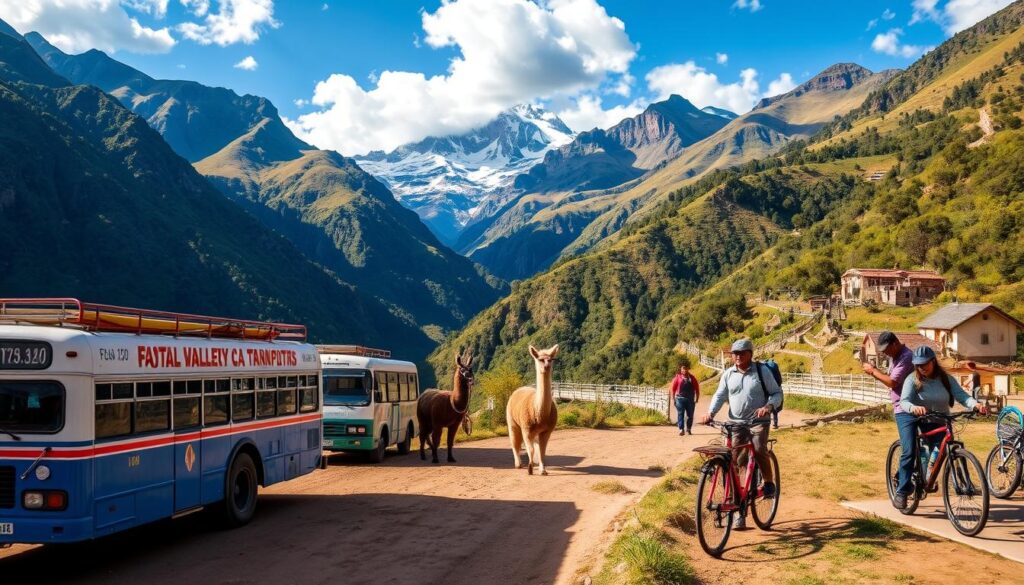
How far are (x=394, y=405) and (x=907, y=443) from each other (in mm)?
14035

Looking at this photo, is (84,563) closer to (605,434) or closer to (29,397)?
(29,397)

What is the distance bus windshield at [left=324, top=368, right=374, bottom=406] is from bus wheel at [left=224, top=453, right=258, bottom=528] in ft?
21.5

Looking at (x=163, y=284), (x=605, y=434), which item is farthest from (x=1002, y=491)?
(x=163, y=284)

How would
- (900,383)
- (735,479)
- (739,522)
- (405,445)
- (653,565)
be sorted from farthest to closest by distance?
(405,445) → (900,383) → (739,522) → (735,479) → (653,565)

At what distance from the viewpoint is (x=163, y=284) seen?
169250 mm

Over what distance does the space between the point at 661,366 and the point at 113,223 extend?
141834mm

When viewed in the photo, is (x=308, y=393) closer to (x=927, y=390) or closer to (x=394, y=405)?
(x=394, y=405)

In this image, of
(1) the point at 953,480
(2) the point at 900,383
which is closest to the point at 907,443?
(1) the point at 953,480

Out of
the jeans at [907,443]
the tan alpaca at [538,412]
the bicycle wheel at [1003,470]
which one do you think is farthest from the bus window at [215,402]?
the bicycle wheel at [1003,470]

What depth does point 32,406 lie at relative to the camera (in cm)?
837

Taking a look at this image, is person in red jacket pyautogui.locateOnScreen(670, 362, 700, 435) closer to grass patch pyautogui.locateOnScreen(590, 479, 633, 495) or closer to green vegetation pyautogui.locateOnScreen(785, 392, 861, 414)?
grass patch pyautogui.locateOnScreen(590, 479, 633, 495)

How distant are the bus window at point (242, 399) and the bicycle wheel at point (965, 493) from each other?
10.1 meters

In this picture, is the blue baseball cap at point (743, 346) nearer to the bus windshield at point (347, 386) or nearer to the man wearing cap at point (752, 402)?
the man wearing cap at point (752, 402)

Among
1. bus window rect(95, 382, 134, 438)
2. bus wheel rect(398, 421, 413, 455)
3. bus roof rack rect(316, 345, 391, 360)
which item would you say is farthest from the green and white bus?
bus window rect(95, 382, 134, 438)
